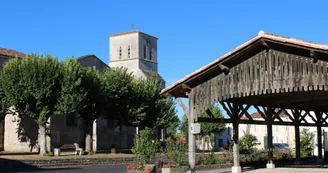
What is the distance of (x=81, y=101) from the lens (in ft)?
109

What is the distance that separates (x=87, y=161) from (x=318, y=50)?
64.6 ft

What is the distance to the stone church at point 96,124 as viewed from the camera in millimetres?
39438

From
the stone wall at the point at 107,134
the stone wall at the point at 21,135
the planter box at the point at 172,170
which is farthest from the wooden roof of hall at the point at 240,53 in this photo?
the stone wall at the point at 107,134

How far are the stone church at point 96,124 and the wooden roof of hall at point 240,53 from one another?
20522 mm

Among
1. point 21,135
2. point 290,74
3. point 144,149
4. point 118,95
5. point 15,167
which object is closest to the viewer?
point 290,74

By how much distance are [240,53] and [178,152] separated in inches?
221

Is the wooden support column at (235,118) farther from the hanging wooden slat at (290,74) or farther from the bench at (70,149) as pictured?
the bench at (70,149)

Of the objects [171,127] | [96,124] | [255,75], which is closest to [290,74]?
[255,75]

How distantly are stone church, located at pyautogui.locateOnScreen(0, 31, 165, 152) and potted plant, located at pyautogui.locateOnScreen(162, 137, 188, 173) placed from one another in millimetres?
17621

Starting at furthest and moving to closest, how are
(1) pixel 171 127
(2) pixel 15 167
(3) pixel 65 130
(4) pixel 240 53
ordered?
(1) pixel 171 127, (3) pixel 65 130, (2) pixel 15 167, (4) pixel 240 53

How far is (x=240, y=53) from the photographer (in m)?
15.5

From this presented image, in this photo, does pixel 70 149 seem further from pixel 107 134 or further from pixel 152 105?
pixel 107 134

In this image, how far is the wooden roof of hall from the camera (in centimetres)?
1385

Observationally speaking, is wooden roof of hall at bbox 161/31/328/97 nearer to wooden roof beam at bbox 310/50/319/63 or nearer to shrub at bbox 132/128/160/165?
wooden roof beam at bbox 310/50/319/63
